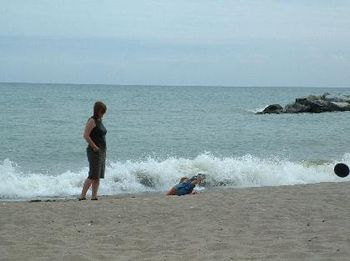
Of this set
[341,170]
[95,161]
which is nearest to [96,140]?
[95,161]

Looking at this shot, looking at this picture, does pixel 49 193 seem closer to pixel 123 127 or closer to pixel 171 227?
pixel 171 227

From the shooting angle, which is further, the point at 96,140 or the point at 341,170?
the point at 341,170

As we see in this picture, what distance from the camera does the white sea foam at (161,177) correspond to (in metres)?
14.3

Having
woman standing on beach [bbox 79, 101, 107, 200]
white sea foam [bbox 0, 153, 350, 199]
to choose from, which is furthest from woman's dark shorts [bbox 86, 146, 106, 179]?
white sea foam [bbox 0, 153, 350, 199]

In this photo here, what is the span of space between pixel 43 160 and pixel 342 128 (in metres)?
20.4

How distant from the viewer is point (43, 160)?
66.6ft

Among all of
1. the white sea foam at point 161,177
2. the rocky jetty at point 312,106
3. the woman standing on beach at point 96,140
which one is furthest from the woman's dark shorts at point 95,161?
the rocky jetty at point 312,106

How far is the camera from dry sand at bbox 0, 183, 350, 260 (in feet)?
21.0

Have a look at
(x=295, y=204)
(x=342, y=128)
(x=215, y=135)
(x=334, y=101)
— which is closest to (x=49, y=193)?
(x=295, y=204)

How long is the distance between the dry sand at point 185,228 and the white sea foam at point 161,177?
4436 mm

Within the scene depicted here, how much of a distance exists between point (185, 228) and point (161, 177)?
8.03 m

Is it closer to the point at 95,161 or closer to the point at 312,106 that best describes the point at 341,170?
the point at 95,161

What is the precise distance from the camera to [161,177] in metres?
15.7

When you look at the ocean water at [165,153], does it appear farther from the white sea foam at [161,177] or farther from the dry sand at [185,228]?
the dry sand at [185,228]
